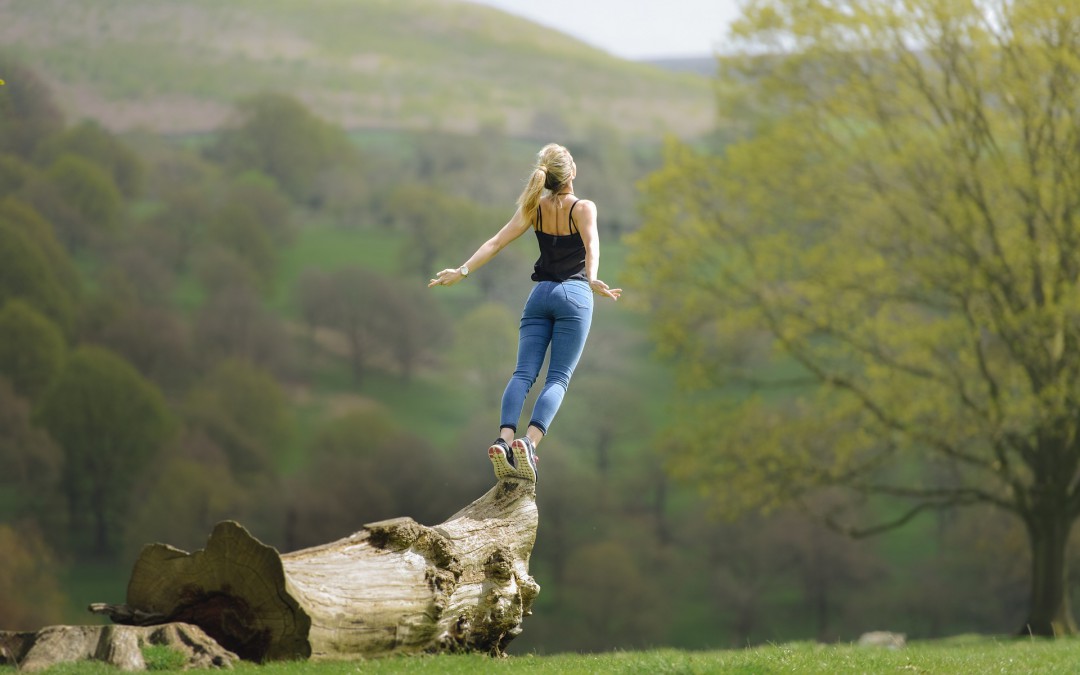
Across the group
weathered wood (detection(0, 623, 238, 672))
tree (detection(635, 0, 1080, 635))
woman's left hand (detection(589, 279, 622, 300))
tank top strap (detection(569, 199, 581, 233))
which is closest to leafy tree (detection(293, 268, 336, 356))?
tree (detection(635, 0, 1080, 635))

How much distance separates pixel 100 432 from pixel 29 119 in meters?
11.0

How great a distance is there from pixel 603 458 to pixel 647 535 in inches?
118

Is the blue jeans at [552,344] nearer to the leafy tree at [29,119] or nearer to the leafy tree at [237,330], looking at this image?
the leafy tree at [237,330]

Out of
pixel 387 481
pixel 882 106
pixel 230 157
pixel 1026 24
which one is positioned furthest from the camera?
pixel 230 157

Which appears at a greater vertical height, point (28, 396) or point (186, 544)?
point (28, 396)

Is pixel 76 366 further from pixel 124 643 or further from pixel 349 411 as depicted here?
pixel 124 643

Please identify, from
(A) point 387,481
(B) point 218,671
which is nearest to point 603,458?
(A) point 387,481

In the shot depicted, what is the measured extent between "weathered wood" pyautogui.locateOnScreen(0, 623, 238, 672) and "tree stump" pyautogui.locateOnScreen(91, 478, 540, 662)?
24 centimetres

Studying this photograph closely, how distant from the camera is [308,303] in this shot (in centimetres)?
4034

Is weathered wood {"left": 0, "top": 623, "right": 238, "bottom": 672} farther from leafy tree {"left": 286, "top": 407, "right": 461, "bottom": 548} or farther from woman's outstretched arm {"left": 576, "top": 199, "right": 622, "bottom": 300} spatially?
leafy tree {"left": 286, "top": 407, "right": 461, "bottom": 548}

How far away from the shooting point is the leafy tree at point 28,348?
112 ft

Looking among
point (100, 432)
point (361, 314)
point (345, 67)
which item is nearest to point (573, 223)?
point (100, 432)

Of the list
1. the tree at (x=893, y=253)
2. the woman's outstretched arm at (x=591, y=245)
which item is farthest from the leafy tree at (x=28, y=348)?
the woman's outstretched arm at (x=591, y=245)

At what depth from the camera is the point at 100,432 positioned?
34.5 m
